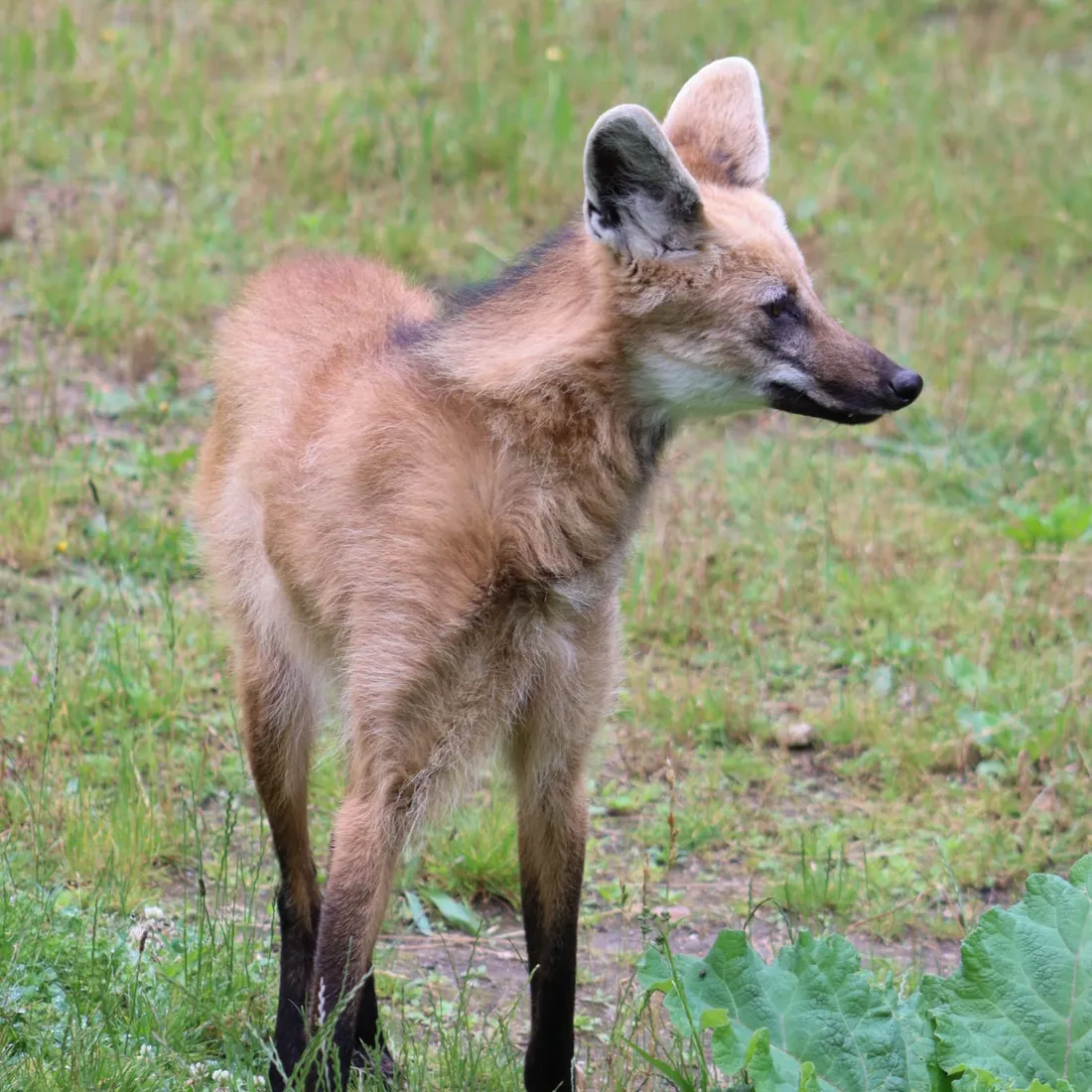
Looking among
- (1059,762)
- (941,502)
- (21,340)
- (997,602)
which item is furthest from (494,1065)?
(21,340)

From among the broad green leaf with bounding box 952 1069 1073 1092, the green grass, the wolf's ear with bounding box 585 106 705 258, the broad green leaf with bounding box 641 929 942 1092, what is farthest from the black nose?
the broad green leaf with bounding box 952 1069 1073 1092

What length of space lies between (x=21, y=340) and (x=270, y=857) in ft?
9.55

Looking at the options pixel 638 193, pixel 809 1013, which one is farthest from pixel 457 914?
pixel 638 193

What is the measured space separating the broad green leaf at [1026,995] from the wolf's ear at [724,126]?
1573mm

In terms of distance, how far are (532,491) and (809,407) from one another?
0.56 metres

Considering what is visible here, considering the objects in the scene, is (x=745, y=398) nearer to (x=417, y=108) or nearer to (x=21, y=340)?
(x=21, y=340)

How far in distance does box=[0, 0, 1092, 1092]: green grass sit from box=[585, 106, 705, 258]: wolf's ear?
2.78 feet

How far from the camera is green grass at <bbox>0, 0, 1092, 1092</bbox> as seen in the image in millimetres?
3531

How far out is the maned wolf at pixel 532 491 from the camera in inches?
110

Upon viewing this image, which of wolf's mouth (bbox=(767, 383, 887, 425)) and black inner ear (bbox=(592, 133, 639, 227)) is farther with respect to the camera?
wolf's mouth (bbox=(767, 383, 887, 425))

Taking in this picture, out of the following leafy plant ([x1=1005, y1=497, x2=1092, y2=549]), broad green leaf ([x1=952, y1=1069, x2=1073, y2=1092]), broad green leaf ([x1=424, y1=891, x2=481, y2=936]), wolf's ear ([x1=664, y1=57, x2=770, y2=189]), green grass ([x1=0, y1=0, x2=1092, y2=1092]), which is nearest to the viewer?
broad green leaf ([x1=952, y1=1069, x2=1073, y2=1092])

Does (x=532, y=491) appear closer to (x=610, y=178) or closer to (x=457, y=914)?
(x=610, y=178)

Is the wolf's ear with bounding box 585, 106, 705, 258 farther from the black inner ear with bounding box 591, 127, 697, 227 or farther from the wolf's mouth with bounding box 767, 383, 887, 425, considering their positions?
the wolf's mouth with bounding box 767, 383, 887, 425

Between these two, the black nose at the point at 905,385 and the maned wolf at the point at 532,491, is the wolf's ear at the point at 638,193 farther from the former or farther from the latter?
the black nose at the point at 905,385
